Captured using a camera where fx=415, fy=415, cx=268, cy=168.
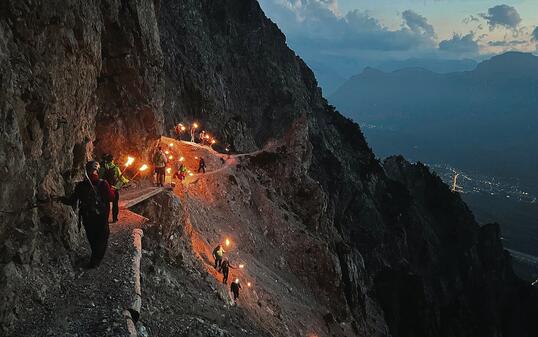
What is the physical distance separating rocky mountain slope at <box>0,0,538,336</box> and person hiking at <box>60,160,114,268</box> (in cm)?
112

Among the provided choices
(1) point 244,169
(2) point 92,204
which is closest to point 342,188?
(1) point 244,169

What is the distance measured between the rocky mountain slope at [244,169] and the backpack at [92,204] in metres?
1.51

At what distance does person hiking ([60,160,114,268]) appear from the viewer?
47.0ft

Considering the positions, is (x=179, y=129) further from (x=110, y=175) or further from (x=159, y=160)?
(x=110, y=175)

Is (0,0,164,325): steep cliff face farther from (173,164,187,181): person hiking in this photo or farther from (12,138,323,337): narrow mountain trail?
(173,164,187,181): person hiking

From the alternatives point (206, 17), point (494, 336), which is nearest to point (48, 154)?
point (206, 17)

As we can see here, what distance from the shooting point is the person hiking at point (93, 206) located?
14.3m

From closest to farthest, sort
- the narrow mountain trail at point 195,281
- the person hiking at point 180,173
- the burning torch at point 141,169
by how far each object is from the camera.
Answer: the narrow mountain trail at point 195,281
the burning torch at point 141,169
the person hiking at point 180,173

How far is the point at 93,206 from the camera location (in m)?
14.4

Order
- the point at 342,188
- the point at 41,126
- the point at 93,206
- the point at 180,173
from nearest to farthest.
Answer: the point at 93,206, the point at 41,126, the point at 180,173, the point at 342,188

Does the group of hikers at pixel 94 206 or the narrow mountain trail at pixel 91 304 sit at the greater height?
the group of hikers at pixel 94 206

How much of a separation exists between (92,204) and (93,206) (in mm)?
85

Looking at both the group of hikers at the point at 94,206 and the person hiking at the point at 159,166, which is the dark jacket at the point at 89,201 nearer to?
the group of hikers at the point at 94,206

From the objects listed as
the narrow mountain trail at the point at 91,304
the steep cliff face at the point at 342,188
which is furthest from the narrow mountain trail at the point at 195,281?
the steep cliff face at the point at 342,188
